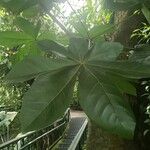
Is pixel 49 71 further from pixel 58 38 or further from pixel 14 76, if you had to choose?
Answer: pixel 58 38

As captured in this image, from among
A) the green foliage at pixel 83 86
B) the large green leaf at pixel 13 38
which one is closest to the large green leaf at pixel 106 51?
the green foliage at pixel 83 86

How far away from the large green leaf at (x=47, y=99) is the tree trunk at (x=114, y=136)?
1.16 metres

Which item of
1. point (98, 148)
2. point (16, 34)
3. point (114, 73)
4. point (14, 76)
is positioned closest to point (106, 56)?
point (114, 73)

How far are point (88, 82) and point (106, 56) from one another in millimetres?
62

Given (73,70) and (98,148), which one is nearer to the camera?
(73,70)

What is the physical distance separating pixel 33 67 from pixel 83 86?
0.10 metres

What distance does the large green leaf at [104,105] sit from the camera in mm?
632

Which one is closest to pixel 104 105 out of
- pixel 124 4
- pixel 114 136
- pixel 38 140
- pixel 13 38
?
pixel 124 4

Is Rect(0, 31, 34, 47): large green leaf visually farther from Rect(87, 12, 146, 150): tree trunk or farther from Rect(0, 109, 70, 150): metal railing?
Rect(0, 109, 70, 150): metal railing

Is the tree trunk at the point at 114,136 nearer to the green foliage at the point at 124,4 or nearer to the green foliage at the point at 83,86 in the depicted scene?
the green foliage at the point at 124,4

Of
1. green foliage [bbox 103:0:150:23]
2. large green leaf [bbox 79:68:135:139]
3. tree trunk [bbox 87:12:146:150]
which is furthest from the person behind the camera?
tree trunk [bbox 87:12:146:150]

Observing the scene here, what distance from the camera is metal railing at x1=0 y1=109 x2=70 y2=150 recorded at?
17.5 feet

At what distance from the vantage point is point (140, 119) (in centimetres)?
412

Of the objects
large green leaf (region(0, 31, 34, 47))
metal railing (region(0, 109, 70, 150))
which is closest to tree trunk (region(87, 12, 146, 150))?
large green leaf (region(0, 31, 34, 47))
